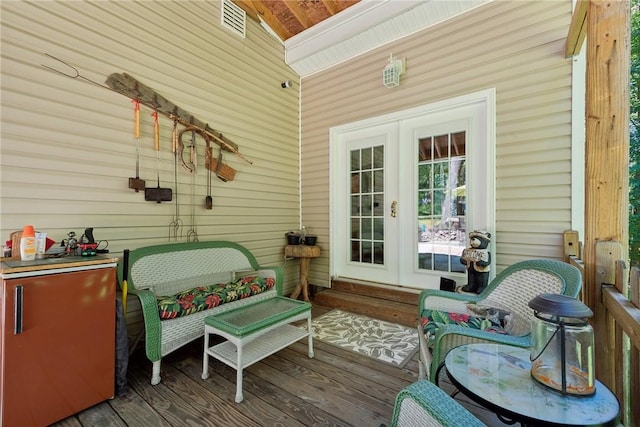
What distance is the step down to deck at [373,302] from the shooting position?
10.5ft

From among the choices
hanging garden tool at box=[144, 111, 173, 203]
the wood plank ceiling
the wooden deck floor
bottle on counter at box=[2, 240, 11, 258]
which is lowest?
the wooden deck floor

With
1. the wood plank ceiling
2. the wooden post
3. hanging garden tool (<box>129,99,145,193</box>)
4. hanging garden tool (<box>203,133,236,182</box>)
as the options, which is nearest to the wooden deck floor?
the wooden post

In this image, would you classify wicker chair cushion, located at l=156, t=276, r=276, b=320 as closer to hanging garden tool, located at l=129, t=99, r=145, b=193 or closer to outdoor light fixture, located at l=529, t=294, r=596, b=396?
hanging garden tool, located at l=129, t=99, r=145, b=193

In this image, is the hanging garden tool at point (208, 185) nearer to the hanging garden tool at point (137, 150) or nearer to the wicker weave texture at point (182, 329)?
the hanging garden tool at point (137, 150)

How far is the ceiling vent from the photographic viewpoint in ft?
11.3

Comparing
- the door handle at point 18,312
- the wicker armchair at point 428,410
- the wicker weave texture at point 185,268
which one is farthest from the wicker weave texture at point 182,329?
the wicker armchair at point 428,410

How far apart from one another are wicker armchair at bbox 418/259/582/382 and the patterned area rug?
1.90 feet

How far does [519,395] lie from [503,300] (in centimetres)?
115

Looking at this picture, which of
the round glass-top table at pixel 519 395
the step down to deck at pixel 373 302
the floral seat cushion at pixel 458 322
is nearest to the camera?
the round glass-top table at pixel 519 395

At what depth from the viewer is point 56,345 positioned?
65.5 inches

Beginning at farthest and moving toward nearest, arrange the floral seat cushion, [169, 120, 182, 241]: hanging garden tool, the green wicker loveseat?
[169, 120, 182, 241]: hanging garden tool < the green wicker loveseat < the floral seat cushion

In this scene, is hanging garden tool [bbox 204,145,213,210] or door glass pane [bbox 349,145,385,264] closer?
hanging garden tool [bbox 204,145,213,210]

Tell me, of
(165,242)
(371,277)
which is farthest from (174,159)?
(371,277)

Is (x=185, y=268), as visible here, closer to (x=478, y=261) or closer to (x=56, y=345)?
(x=56, y=345)
